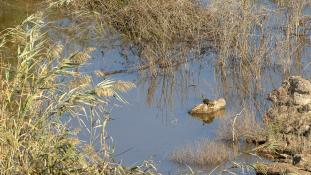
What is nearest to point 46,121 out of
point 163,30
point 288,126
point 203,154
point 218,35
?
point 203,154

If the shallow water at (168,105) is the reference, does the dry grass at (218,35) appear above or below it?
above

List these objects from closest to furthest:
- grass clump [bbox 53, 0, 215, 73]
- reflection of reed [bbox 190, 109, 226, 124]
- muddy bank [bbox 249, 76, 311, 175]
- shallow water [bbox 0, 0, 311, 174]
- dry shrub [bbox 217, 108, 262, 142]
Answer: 1. muddy bank [bbox 249, 76, 311, 175]
2. dry shrub [bbox 217, 108, 262, 142]
3. shallow water [bbox 0, 0, 311, 174]
4. reflection of reed [bbox 190, 109, 226, 124]
5. grass clump [bbox 53, 0, 215, 73]

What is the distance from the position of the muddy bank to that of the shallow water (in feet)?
1.46

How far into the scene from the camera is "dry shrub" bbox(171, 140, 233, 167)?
999 cm

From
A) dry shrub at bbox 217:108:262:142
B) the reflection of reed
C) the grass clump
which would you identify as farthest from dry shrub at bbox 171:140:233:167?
the grass clump

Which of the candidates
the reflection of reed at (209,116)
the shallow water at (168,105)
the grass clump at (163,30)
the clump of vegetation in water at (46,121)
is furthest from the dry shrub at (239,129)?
the grass clump at (163,30)

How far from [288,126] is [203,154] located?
130cm

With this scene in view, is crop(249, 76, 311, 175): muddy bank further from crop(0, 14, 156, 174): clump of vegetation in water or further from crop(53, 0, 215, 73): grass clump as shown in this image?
crop(53, 0, 215, 73): grass clump

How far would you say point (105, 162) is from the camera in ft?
25.0

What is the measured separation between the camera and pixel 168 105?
13.3m

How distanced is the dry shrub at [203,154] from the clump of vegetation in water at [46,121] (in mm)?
2160

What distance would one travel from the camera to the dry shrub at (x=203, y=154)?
999 cm

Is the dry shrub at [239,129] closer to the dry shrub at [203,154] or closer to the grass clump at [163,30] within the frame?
the dry shrub at [203,154]

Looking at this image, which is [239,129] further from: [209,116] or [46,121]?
[46,121]
